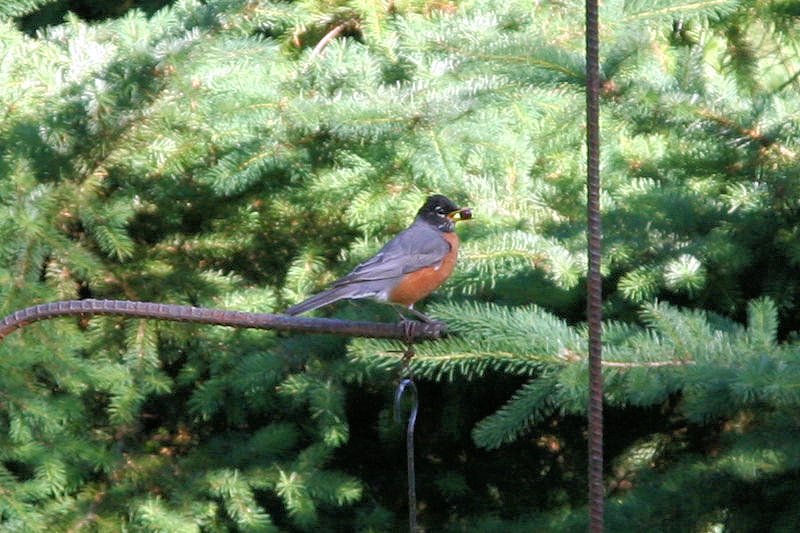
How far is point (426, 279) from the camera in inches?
120

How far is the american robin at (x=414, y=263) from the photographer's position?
9.97ft

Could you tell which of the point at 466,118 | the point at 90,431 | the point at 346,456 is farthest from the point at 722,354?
the point at 90,431

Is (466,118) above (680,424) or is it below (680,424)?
above

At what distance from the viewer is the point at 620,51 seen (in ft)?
8.72

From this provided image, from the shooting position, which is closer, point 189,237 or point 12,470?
point 12,470

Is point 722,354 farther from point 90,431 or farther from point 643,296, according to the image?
point 90,431

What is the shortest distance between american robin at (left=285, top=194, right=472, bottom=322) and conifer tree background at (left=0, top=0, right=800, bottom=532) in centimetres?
8

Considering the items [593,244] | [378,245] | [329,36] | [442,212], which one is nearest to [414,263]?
[442,212]

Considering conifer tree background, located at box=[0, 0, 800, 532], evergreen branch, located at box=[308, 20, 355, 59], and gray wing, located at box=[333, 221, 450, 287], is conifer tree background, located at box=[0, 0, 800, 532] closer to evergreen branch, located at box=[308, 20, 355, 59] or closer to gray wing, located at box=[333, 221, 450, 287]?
evergreen branch, located at box=[308, 20, 355, 59]

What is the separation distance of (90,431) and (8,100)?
1.00m

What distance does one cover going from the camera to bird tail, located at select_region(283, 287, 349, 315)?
264 centimetres

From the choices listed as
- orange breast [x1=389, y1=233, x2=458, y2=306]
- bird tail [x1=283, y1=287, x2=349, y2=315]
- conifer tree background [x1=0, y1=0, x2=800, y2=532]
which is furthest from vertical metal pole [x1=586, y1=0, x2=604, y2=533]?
orange breast [x1=389, y1=233, x2=458, y2=306]

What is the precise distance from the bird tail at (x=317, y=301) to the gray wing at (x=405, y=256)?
0.03 m

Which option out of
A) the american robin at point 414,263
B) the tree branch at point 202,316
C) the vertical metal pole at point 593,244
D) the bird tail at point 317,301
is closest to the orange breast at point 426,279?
the american robin at point 414,263
